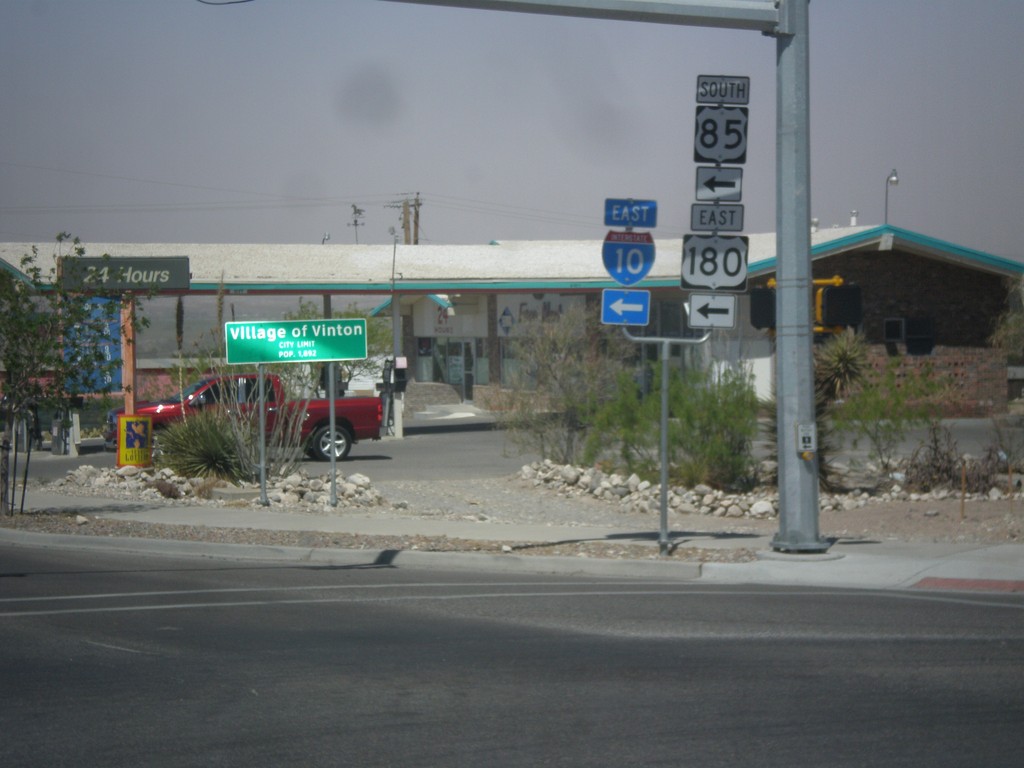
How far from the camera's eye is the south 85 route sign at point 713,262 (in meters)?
12.5

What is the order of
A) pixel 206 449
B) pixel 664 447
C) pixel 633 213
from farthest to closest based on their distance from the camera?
pixel 206 449, pixel 633 213, pixel 664 447

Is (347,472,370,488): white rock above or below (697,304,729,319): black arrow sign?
below

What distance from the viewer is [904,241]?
118 ft

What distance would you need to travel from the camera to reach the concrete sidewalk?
1157cm

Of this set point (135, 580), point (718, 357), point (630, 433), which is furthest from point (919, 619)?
point (718, 357)

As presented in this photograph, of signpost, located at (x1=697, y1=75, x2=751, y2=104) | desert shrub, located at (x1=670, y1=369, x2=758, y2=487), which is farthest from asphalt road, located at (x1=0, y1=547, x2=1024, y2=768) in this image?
desert shrub, located at (x1=670, y1=369, x2=758, y2=487)

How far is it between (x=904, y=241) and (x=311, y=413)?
19693mm

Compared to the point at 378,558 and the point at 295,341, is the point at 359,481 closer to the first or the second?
the point at 295,341

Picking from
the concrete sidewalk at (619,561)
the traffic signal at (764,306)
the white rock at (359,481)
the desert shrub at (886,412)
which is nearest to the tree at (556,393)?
the white rock at (359,481)

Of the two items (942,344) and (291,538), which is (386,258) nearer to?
(942,344)

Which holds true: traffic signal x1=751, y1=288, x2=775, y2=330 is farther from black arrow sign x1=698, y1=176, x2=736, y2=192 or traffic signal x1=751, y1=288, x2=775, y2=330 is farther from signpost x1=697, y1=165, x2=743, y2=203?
black arrow sign x1=698, y1=176, x2=736, y2=192

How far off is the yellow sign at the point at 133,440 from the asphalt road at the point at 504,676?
409 inches

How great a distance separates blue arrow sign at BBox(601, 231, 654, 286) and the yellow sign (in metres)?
12.0

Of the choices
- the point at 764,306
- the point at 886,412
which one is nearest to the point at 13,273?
the point at 764,306
